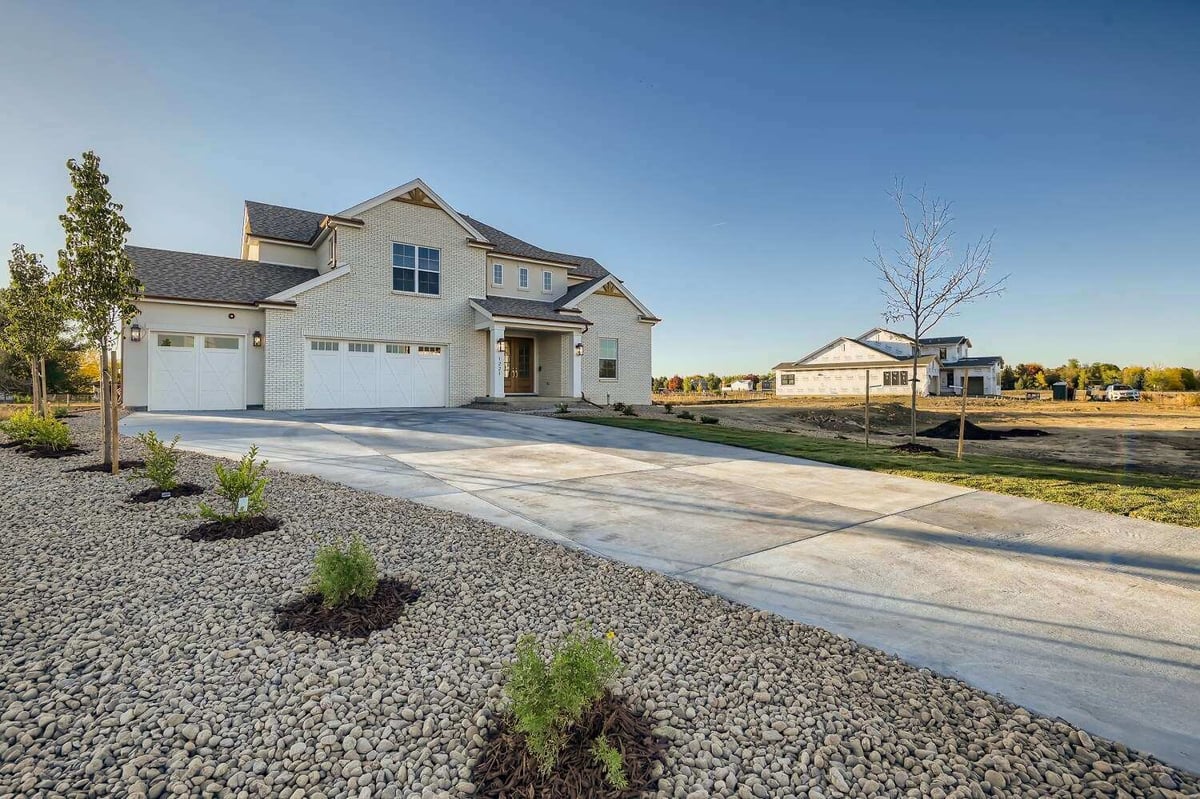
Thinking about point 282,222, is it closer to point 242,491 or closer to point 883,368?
point 242,491

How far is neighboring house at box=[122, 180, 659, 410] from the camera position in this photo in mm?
15789

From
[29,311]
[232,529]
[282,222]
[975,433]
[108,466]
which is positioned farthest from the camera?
[282,222]

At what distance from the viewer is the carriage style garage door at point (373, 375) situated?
55.2 feet

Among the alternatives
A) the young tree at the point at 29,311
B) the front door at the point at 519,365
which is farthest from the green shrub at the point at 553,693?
the front door at the point at 519,365

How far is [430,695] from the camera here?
2412 millimetres

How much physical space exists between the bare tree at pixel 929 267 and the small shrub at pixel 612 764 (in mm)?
Result: 11734

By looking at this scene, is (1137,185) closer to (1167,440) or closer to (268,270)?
(1167,440)

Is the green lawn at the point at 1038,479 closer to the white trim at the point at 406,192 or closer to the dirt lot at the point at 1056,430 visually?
the dirt lot at the point at 1056,430

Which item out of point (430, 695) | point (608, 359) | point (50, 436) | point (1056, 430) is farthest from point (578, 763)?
point (1056, 430)

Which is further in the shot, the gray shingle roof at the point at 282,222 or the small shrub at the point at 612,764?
the gray shingle roof at the point at 282,222

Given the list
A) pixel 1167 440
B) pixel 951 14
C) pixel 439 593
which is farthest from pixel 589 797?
pixel 1167 440

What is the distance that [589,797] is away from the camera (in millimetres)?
1798

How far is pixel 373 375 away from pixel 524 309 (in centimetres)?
586

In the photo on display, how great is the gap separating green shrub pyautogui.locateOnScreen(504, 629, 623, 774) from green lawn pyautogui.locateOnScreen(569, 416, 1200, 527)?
6.80 metres
